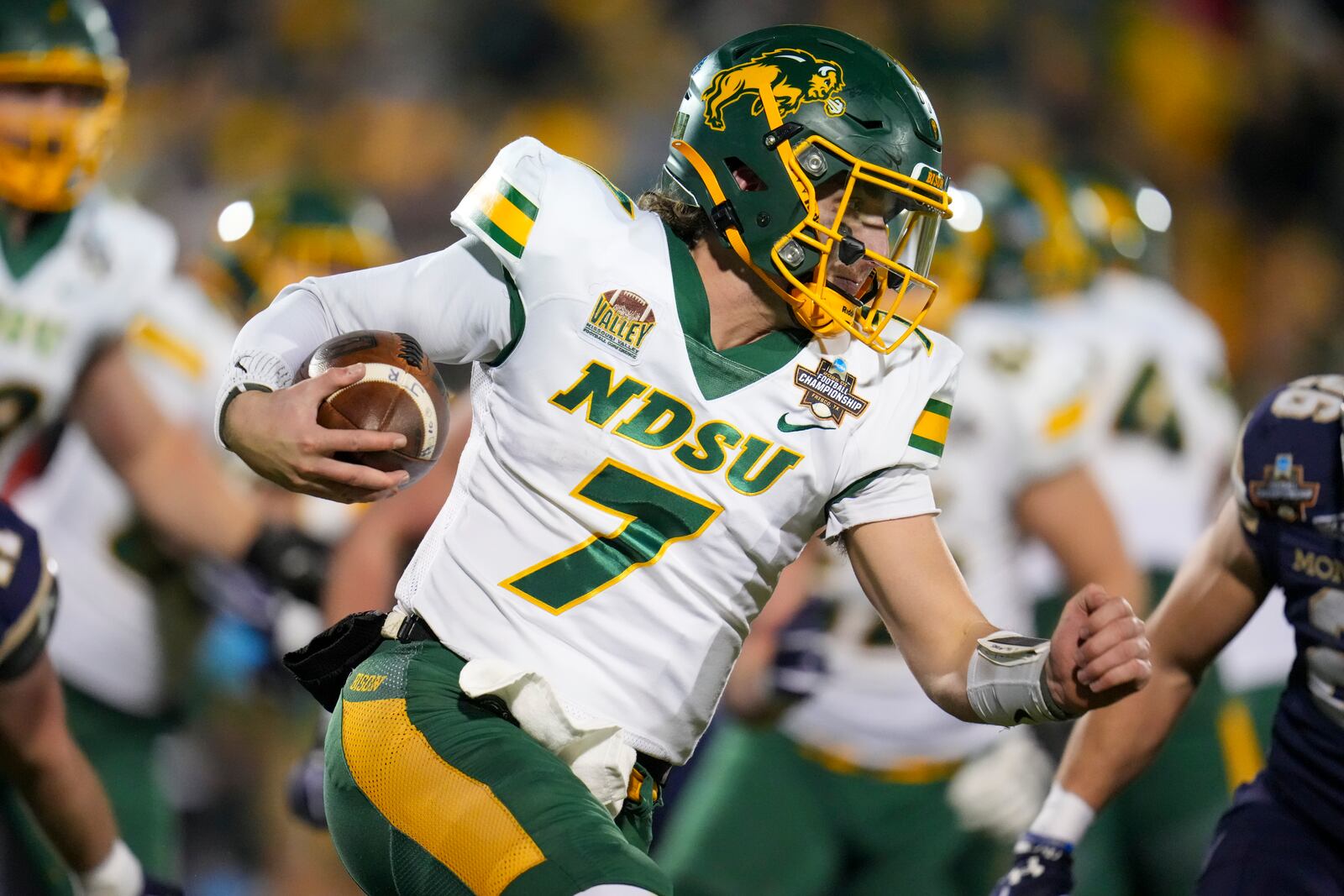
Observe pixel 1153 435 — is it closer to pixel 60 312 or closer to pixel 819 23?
pixel 60 312

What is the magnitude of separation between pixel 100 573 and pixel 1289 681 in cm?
322

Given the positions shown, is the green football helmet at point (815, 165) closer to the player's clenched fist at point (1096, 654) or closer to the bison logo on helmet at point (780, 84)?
the bison logo on helmet at point (780, 84)

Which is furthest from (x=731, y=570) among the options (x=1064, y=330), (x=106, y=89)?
(x=1064, y=330)

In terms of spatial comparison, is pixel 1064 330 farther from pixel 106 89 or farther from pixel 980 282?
pixel 106 89

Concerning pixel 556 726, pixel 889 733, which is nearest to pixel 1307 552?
pixel 556 726

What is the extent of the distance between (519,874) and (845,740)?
257 centimetres

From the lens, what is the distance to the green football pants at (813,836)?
440cm

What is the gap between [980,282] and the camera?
18.7 feet

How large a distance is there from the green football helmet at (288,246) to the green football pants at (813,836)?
265 centimetres

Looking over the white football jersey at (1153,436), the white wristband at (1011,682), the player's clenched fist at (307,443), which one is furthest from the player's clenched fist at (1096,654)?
the white football jersey at (1153,436)

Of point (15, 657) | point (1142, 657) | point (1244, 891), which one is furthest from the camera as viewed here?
point (15, 657)

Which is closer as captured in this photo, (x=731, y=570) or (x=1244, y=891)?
(x=731, y=570)

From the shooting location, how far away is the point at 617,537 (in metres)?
2.43

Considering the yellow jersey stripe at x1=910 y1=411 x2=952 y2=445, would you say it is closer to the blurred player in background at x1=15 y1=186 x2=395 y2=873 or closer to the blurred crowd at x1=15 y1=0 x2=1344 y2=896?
the blurred player in background at x1=15 y1=186 x2=395 y2=873
